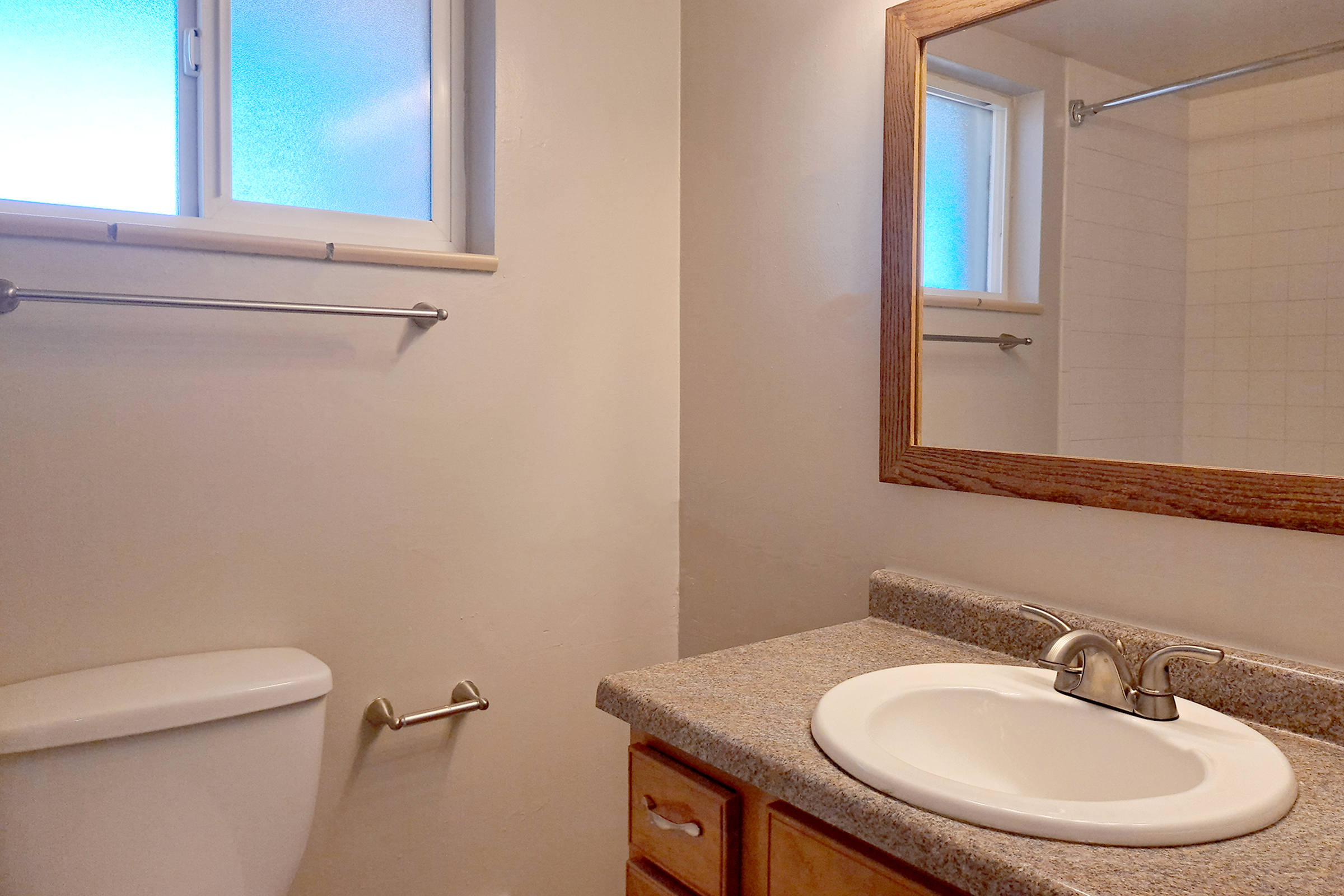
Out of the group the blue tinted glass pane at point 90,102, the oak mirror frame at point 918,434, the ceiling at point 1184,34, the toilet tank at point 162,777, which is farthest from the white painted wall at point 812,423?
the blue tinted glass pane at point 90,102

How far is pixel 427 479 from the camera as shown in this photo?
5.14 feet

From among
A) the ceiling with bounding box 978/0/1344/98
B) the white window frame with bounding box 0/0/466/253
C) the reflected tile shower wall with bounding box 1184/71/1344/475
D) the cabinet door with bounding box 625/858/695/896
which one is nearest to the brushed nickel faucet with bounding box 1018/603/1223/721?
the reflected tile shower wall with bounding box 1184/71/1344/475

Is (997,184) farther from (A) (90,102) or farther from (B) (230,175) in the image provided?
(A) (90,102)

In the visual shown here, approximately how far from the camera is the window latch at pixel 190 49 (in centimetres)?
141

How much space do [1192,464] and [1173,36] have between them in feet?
1.65

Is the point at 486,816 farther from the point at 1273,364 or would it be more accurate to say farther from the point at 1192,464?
the point at 1273,364

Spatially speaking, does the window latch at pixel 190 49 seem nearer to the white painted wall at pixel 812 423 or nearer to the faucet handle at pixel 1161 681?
the white painted wall at pixel 812 423

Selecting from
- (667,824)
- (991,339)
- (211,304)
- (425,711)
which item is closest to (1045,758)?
(667,824)

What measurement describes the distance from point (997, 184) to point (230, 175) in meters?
1.15

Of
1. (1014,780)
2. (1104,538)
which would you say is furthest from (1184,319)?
(1014,780)

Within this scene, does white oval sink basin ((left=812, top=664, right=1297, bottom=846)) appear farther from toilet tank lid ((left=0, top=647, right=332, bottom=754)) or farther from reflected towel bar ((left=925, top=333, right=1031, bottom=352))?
toilet tank lid ((left=0, top=647, right=332, bottom=754))

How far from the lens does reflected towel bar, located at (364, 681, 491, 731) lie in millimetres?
1501

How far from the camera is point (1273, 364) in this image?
1.00 m

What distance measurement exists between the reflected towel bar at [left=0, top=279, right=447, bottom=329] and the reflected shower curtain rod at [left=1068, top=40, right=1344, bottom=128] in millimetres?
961
